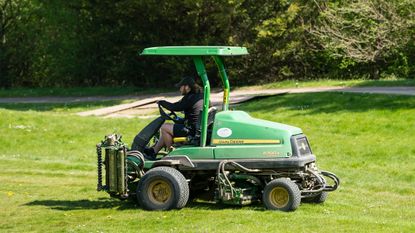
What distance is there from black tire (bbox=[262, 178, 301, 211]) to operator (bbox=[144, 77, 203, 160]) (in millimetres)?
1728

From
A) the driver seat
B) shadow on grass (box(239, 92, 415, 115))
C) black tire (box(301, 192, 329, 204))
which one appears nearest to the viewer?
the driver seat

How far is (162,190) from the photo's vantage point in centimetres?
1421

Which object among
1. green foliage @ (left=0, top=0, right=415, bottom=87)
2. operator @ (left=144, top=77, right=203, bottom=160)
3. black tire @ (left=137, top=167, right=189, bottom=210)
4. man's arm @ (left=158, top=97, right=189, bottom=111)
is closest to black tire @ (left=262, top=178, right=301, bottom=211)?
black tire @ (left=137, top=167, right=189, bottom=210)

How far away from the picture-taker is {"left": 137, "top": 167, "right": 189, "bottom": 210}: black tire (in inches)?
551

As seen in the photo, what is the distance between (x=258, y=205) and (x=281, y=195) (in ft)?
2.36

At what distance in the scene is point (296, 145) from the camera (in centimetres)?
1391

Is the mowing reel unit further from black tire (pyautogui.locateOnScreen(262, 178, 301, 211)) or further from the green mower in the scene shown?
black tire (pyautogui.locateOnScreen(262, 178, 301, 211))

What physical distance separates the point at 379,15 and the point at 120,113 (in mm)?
10424

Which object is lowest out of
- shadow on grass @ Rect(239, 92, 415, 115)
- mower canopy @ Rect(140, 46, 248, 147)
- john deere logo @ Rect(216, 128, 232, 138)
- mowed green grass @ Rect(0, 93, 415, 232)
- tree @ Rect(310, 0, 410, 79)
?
mowed green grass @ Rect(0, 93, 415, 232)

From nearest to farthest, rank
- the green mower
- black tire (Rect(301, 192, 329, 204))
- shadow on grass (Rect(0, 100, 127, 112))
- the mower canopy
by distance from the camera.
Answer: the green mower < the mower canopy < black tire (Rect(301, 192, 329, 204)) < shadow on grass (Rect(0, 100, 127, 112))

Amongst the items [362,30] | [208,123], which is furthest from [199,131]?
[362,30]

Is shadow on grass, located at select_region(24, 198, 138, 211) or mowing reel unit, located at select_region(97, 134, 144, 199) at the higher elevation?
mowing reel unit, located at select_region(97, 134, 144, 199)

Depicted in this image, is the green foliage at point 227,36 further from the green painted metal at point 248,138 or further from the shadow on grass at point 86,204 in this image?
the shadow on grass at point 86,204

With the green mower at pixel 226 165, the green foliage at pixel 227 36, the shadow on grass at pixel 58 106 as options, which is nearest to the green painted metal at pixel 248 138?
the green mower at pixel 226 165
